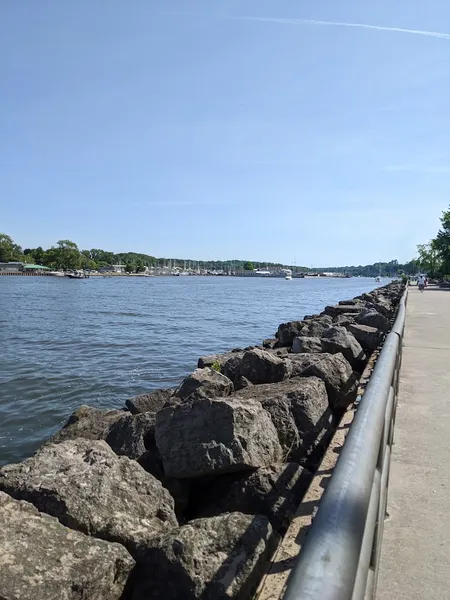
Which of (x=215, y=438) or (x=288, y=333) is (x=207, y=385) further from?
(x=288, y=333)

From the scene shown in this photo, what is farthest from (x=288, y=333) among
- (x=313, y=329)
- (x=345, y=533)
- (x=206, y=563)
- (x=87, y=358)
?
(x=345, y=533)

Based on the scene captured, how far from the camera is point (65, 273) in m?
158

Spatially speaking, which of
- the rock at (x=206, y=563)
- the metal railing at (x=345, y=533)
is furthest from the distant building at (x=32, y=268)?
the metal railing at (x=345, y=533)

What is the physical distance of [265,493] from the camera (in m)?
3.38

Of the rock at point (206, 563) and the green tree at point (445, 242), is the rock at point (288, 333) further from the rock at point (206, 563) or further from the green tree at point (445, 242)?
the green tree at point (445, 242)

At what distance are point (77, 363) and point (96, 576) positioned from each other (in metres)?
12.6

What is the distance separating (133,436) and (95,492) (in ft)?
5.36

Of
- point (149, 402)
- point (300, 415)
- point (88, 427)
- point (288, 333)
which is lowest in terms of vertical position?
point (88, 427)

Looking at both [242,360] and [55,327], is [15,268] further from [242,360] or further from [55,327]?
[242,360]

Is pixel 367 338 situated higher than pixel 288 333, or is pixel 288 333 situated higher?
pixel 367 338

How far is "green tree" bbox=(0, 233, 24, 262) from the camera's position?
165 metres

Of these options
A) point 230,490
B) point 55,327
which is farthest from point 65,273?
point 230,490

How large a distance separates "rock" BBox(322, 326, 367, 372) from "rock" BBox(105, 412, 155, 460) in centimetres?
360

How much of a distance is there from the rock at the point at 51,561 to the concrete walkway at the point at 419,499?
1.32m
